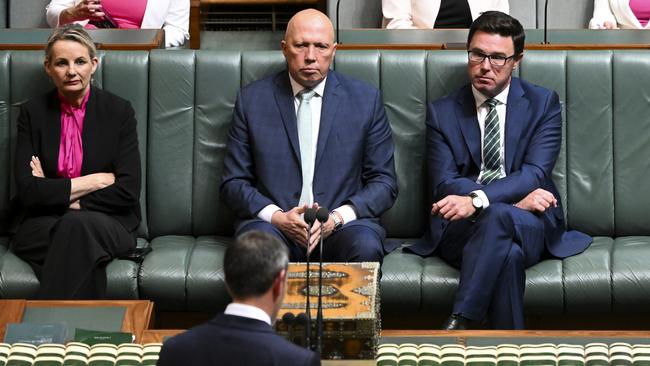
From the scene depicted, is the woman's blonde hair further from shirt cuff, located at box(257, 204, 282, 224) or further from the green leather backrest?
shirt cuff, located at box(257, 204, 282, 224)

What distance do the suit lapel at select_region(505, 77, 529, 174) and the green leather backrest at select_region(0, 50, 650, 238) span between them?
10.2 inches

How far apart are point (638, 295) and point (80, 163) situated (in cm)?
198

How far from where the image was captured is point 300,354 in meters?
2.73

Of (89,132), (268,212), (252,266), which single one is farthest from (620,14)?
(252,266)

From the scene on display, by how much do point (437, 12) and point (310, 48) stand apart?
5.00 feet

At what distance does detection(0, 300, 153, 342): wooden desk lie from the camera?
4102 mm

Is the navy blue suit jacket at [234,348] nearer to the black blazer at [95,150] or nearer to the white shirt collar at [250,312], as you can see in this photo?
the white shirt collar at [250,312]

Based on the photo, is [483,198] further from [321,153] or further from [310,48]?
[310,48]

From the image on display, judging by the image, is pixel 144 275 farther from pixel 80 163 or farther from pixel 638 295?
pixel 638 295

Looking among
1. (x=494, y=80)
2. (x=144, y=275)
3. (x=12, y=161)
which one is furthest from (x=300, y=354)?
(x=12, y=161)

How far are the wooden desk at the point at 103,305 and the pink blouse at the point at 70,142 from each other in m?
0.95

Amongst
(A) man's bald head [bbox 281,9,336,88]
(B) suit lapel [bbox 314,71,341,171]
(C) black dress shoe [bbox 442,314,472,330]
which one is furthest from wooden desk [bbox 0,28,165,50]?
(C) black dress shoe [bbox 442,314,472,330]

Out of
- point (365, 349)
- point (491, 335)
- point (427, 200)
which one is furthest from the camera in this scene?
point (427, 200)

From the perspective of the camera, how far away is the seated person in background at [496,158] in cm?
484
